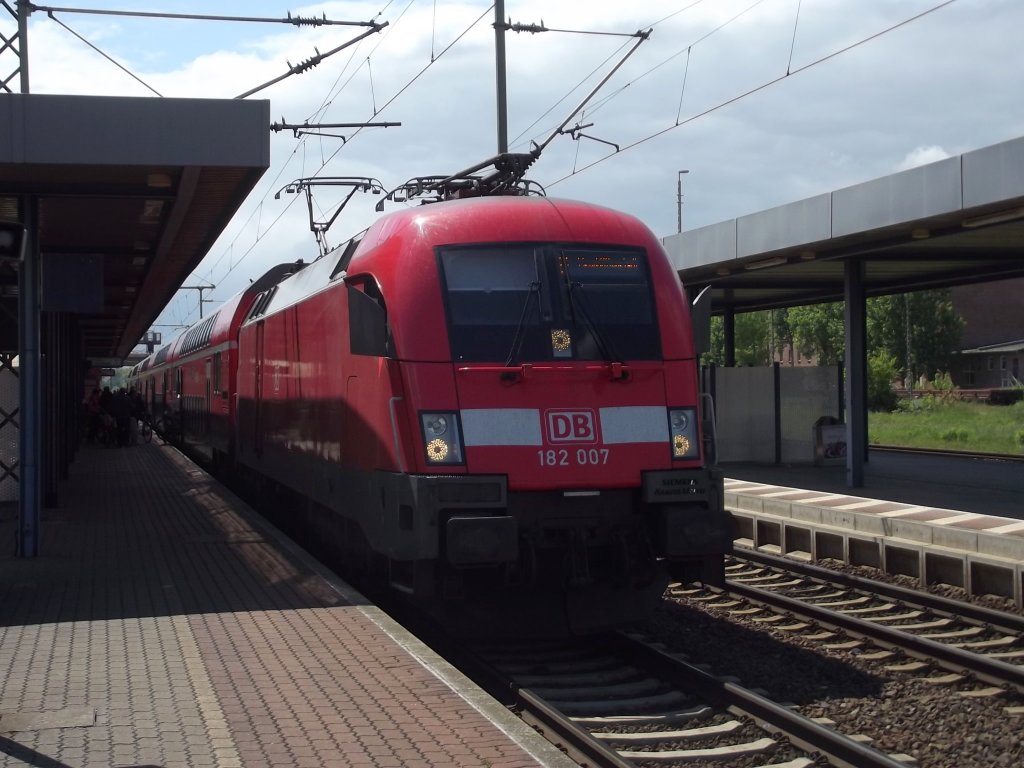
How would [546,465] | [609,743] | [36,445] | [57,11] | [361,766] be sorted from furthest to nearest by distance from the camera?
[57,11] < [36,445] < [546,465] < [609,743] < [361,766]

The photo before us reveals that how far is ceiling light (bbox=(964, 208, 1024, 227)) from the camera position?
1352 centimetres

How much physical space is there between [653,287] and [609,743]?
362 centimetres

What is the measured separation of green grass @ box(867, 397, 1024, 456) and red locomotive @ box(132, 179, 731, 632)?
21.8 metres

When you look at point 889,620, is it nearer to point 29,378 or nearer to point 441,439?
point 441,439

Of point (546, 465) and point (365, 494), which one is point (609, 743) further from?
point (365, 494)

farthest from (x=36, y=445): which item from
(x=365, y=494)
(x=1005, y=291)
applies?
(x=1005, y=291)

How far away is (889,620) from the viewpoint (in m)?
10.3

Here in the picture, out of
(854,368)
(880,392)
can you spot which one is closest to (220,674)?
(854,368)

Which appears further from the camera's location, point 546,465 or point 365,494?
point 365,494

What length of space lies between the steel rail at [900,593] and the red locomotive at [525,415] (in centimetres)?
259

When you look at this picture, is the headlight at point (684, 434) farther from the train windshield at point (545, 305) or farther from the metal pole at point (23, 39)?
the metal pole at point (23, 39)

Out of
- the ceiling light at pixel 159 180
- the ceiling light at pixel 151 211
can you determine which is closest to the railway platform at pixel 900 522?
the ceiling light at pixel 159 180

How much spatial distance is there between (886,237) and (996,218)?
231cm

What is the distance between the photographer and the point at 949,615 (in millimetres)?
10344
